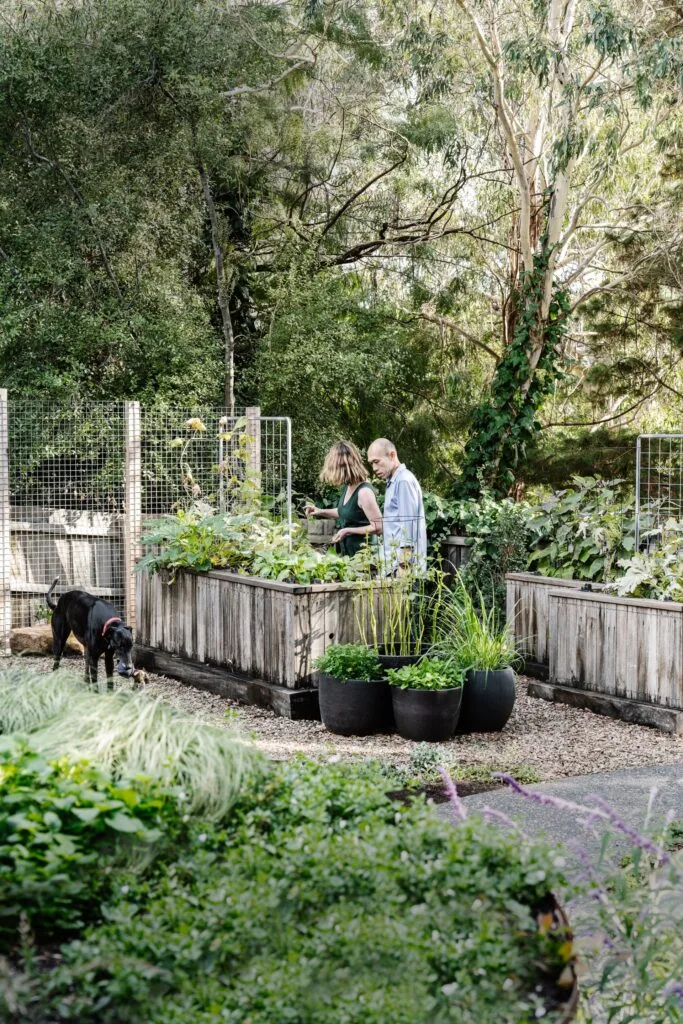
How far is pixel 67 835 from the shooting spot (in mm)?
2486

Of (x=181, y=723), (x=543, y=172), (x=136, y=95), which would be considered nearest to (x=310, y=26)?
(x=136, y=95)

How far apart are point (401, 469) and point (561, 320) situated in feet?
18.5

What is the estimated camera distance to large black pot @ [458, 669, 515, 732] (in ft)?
18.9

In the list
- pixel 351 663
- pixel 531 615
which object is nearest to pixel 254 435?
pixel 531 615

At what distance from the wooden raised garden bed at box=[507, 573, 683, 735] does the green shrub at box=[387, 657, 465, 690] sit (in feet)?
3.39

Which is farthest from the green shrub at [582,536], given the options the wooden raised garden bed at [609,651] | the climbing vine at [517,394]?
the climbing vine at [517,394]

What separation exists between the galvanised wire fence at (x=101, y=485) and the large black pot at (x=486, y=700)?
271cm

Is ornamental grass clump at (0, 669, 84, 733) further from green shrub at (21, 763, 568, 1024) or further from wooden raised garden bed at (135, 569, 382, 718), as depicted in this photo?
wooden raised garden bed at (135, 569, 382, 718)

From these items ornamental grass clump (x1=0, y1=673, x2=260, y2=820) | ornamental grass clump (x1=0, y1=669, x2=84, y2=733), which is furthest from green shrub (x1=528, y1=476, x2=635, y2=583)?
ornamental grass clump (x1=0, y1=673, x2=260, y2=820)

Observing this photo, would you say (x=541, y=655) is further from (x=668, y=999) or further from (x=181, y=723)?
(x=668, y=999)

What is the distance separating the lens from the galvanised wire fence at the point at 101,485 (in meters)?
8.61

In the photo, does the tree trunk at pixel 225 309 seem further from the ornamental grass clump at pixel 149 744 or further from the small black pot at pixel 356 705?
the ornamental grass clump at pixel 149 744

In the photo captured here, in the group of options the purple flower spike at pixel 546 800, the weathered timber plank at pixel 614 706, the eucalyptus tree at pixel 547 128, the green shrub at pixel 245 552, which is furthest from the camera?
the eucalyptus tree at pixel 547 128

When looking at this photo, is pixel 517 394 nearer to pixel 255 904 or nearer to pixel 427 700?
pixel 427 700
